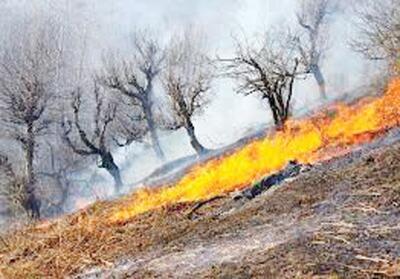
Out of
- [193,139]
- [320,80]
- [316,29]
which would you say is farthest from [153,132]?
[316,29]

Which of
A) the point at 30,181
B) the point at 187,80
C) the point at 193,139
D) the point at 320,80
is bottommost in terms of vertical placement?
the point at 193,139

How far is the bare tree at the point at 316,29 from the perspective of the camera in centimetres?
6481

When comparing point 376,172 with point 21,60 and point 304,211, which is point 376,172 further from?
point 21,60

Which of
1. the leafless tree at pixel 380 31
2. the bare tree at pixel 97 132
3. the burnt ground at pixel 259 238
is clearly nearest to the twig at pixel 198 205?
the burnt ground at pixel 259 238

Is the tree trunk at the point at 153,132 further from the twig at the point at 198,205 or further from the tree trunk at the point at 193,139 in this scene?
the twig at the point at 198,205

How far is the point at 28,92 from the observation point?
4909 cm

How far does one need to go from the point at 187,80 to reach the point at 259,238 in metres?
47.0

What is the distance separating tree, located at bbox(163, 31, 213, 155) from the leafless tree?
13.2 meters

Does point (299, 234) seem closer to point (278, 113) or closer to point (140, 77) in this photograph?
point (278, 113)

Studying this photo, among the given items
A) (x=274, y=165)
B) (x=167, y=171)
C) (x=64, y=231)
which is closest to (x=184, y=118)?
(x=167, y=171)

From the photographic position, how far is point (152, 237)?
1410cm

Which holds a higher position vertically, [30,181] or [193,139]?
[30,181]

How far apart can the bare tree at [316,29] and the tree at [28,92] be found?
23.7 m

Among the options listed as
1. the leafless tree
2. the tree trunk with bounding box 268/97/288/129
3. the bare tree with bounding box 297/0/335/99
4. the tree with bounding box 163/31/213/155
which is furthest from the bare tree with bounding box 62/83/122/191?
the leafless tree
